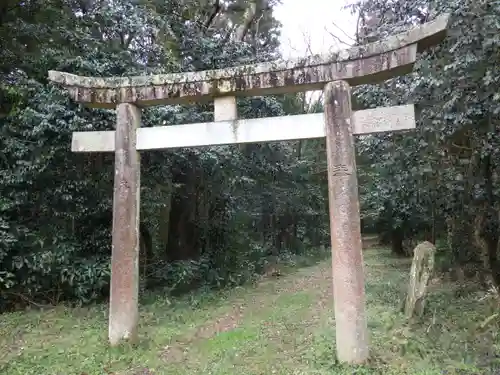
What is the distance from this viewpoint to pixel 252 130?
5.84 meters

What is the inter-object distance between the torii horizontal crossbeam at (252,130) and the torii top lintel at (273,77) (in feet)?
1.61

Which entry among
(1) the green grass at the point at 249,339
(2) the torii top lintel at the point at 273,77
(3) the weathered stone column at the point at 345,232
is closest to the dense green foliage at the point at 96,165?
(1) the green grass at the point at 249,339

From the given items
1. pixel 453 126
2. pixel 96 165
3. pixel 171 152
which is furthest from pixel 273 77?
pixel 96 165

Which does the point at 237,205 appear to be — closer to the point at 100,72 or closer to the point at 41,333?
the point at 100,72

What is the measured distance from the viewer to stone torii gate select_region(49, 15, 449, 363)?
530 centimetres

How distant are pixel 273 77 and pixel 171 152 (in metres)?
4.64

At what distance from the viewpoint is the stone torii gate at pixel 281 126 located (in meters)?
5.30

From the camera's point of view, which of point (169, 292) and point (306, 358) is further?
point (169, 292)

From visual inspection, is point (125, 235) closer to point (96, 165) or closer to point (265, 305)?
point (96, 165)

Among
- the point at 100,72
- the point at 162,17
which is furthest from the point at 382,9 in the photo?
the point at 100,72

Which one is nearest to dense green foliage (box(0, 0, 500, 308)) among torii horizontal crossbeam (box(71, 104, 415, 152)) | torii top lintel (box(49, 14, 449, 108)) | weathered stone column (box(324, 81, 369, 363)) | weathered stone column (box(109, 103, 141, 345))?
torii top lintel (box(49, 14, 449, 108))

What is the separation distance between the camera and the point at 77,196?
8.91 meters

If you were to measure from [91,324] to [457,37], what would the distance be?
7.76m

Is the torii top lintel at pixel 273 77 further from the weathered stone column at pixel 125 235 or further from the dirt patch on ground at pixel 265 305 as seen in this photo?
the dirt patch on ground at pixel 265 305
